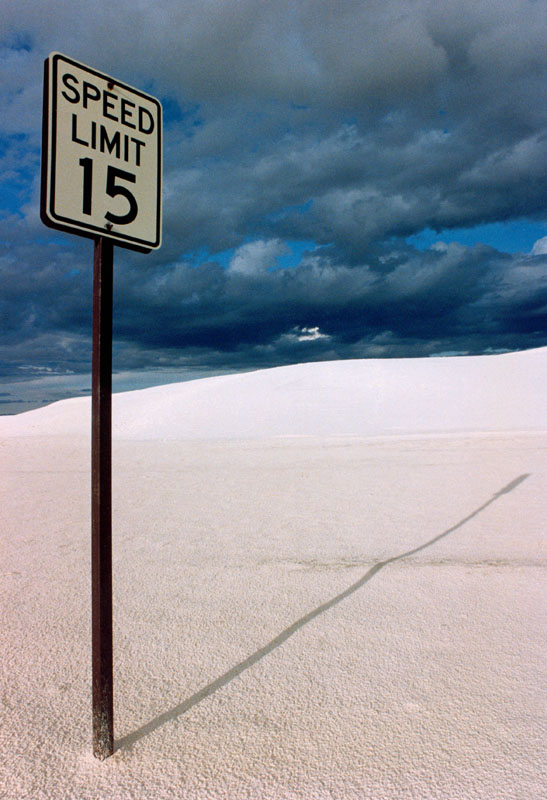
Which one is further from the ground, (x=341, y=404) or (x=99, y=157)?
(x=99, y=157)

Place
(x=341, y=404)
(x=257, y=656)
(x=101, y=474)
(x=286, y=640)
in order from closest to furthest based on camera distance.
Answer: (x=101, y=474), (x=257, y=656), (x=286, y=640), (x=341, y=404)

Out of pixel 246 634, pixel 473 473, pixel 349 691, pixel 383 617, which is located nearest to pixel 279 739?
pixel 349 691

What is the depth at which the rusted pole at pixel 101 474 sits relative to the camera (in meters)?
1.96

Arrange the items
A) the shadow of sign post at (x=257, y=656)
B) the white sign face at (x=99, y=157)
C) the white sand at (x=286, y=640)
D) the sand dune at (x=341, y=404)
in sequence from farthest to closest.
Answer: the sand dune at (x=341, y=404)
the shadow of sign post at (x=257, y=656)
the white sand at (x=286, y=640)
the white sign face at (x=99, y=157)

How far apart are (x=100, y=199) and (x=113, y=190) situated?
0.27ft

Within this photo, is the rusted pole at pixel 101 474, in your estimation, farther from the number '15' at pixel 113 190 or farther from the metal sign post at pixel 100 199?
the number '15' at pixel 113 190

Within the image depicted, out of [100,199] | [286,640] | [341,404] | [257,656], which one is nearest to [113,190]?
[100,199]

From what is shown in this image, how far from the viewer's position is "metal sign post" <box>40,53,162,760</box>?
6.16ft


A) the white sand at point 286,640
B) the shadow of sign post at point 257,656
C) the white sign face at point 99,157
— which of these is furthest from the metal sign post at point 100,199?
the white sand at point 286,640

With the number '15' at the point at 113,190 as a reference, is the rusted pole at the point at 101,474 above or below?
below

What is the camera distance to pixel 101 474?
77.0 inches

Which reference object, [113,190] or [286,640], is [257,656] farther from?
[113,190]

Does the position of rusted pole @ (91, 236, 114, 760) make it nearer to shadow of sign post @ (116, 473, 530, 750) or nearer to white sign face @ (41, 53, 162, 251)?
white sign face @ (41, 53, 162, 251)

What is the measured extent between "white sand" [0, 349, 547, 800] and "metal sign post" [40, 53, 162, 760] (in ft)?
1.49
